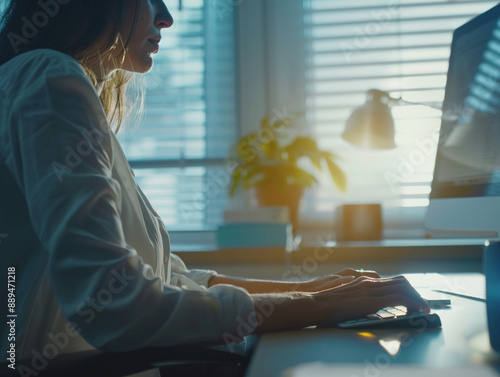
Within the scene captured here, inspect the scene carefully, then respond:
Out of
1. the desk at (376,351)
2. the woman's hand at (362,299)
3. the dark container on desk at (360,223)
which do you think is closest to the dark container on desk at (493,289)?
the desk at (376,351)

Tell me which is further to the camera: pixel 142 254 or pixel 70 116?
pixel 142 254

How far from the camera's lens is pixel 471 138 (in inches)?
45.1

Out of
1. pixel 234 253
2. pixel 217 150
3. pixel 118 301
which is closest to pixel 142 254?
pixel 118 301

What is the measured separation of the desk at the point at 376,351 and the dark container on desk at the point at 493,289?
0.02 metres

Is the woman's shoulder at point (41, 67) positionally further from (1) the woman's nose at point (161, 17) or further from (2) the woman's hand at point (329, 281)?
(2) the woman's hand at point (329, 281)

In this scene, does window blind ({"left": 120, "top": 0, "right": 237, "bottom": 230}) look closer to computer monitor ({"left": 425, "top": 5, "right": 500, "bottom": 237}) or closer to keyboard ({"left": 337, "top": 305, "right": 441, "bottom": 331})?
computer monitor ({"left": 425, "top": 5, "right": 500, "bottom": 237})

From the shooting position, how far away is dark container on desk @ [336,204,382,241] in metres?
1.97

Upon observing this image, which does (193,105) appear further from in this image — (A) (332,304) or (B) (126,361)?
(B) (126,361)

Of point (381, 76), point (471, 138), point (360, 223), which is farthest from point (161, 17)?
point (381, 76)

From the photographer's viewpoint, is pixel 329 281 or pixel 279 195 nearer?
pixel 329 281

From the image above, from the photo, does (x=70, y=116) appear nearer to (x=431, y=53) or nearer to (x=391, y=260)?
(x=391, y=260)

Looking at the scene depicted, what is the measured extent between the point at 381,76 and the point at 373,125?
515mm

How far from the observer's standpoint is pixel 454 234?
2.09 m

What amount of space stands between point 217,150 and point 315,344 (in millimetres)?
1721
